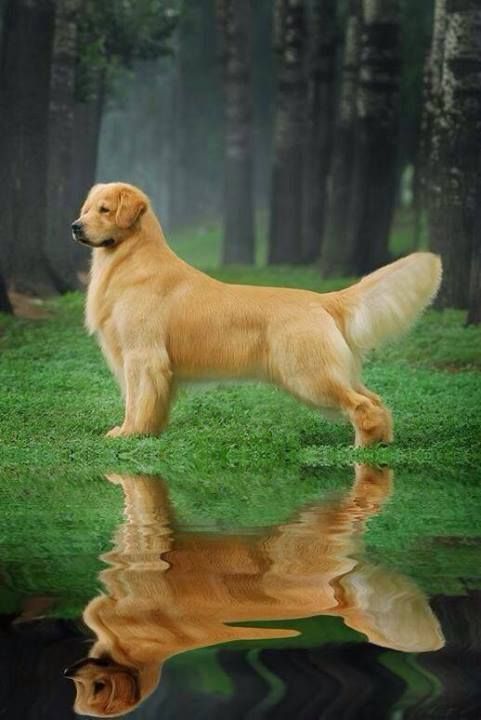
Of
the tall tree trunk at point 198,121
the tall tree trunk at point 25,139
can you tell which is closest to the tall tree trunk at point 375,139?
the tall tree trunk at point 25,139

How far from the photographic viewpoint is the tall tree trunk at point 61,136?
2623 cm

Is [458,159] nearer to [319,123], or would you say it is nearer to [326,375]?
[326,375]

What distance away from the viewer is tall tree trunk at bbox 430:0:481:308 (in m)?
21.5

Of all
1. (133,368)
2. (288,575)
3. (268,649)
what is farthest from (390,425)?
(268,649)

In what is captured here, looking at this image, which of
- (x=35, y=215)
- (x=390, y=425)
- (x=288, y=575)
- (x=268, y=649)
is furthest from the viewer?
(x=35, y=215)

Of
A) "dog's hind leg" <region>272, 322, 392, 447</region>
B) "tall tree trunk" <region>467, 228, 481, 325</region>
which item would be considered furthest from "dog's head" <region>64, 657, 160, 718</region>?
"tall tree trunk" <region>467, 228, 481, 325</region>

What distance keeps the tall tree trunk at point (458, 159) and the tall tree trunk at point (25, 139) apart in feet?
16.8

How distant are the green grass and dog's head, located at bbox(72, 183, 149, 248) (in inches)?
43.9

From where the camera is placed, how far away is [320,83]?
36125 millimetres

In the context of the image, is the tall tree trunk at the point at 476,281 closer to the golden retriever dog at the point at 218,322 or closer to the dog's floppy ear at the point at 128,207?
the golden retriever dog at the point at 218,322

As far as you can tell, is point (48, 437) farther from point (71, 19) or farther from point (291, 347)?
point (71, 19)

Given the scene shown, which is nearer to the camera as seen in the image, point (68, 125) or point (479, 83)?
point (479, 83)

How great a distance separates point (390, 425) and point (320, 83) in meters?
26.0

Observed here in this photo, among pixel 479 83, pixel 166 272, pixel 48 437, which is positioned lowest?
pixel 48 437
